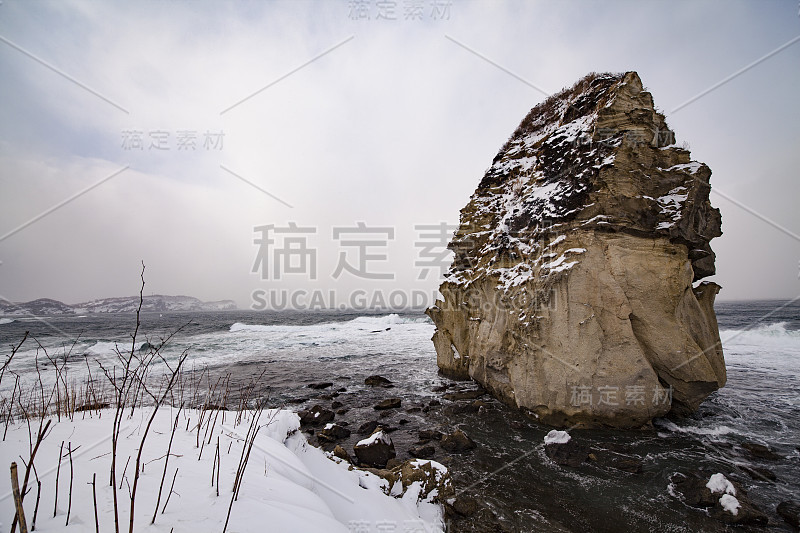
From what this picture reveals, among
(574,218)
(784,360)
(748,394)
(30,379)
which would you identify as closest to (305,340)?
(30,379)

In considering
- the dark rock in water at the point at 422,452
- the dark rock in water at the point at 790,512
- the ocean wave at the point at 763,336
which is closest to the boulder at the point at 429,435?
the dark rock in water at the point at 422,452

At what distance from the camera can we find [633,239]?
9414 mm

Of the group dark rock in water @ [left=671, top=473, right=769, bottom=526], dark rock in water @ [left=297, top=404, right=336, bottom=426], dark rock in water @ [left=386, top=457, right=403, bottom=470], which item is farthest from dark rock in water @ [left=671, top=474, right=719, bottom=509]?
dark rock in water @ [left=297, top=404, right=336, bottom=426]

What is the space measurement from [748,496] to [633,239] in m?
6.18

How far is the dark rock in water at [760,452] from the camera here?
775 centimetres

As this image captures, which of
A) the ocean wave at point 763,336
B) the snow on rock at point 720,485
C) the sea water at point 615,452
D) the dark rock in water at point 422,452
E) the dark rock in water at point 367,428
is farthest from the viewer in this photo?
the ocean wave at point 763,336

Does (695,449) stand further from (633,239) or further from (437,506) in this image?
(437,506)

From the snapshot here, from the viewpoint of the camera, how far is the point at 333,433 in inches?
376

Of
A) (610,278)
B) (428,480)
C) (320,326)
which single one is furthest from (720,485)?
(320,326)

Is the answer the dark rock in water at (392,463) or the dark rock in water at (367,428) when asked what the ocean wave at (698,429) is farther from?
the dark rock in water at (367,428)

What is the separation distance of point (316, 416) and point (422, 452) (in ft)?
14.0

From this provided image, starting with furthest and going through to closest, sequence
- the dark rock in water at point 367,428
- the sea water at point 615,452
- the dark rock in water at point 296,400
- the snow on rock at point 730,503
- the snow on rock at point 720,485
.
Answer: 1. the dark rock in water at point 296,400
2. the dark rock in water at point 367,428
3. the snow on rock at point 720,485
4. the sea water at point 615,452
5. the snow on rock at point 730,503

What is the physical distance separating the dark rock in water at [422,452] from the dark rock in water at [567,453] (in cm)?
291

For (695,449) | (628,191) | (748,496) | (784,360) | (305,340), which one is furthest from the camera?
(305,340)
